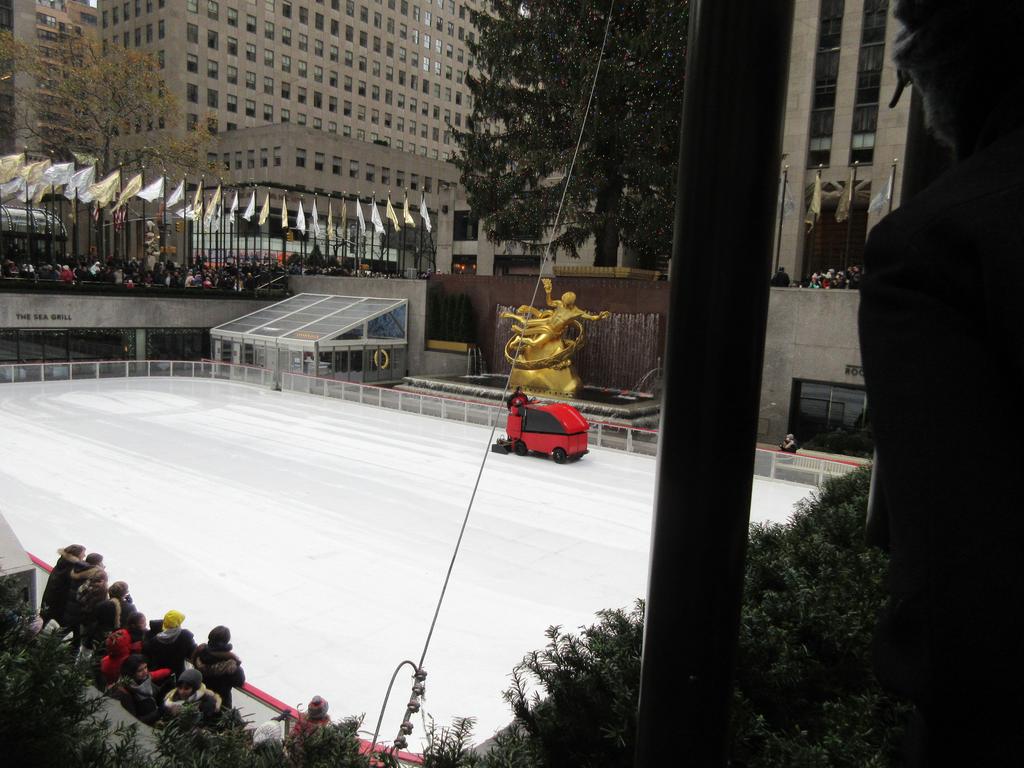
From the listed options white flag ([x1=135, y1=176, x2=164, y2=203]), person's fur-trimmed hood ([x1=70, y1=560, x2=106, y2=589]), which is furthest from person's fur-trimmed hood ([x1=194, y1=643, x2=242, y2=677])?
white flag ([x1=135, y1=176, x2=164, y2=203])

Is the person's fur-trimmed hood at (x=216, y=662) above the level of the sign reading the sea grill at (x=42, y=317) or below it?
below

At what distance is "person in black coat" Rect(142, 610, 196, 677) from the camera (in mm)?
5801

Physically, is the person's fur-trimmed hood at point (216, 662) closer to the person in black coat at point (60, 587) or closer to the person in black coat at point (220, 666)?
the person in black coat at point (220, 666)

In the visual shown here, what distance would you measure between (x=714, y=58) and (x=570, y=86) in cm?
2675

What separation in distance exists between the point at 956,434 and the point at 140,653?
6412 millimetres

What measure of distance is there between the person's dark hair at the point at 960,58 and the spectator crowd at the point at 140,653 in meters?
4.26

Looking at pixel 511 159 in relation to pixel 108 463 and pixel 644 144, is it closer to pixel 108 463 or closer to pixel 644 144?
pixel 644 144

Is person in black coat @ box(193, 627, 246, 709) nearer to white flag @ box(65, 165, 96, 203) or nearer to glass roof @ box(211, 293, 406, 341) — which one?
glass roof @ box(211, 293, 406, 341)

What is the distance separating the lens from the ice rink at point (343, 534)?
7.21 meters

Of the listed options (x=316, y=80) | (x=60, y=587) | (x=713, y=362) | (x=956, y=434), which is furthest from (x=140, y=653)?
(x=316, y=80)

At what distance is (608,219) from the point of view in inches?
1037

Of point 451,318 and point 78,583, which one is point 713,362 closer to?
point 78,583

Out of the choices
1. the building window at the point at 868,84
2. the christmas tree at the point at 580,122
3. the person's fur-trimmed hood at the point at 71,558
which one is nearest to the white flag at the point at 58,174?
the christmas tree at the point at 580,122

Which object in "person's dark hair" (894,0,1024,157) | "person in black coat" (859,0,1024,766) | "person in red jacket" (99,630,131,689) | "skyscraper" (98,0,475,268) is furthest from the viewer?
"skyscraper" (98,0,475,268)
